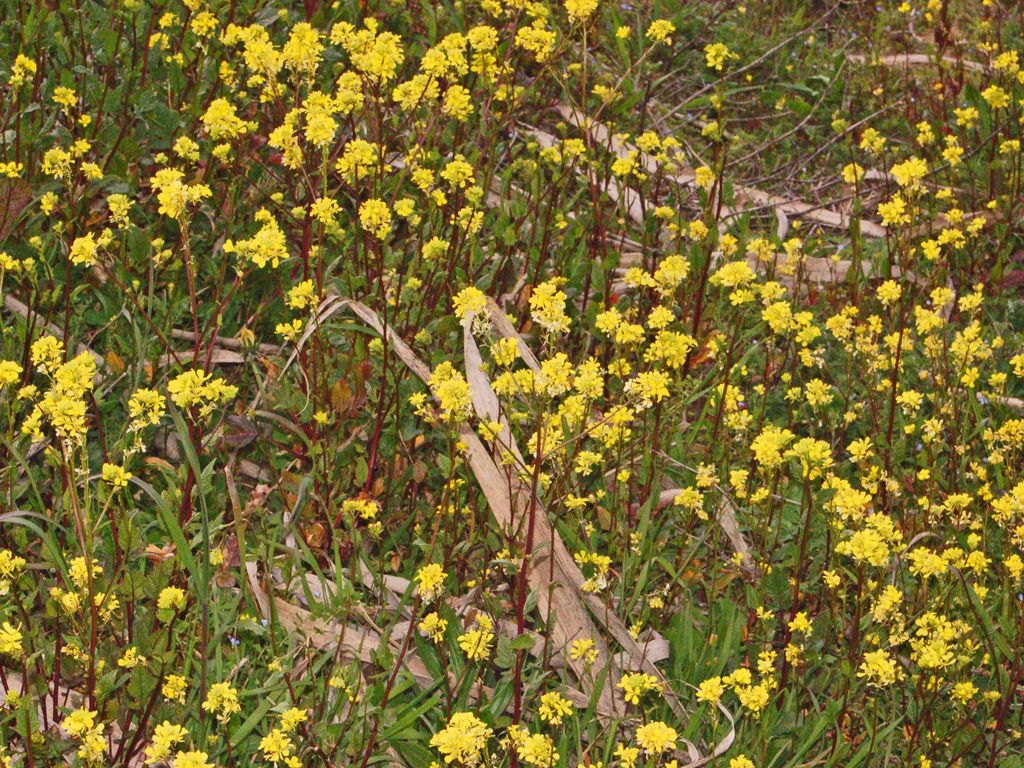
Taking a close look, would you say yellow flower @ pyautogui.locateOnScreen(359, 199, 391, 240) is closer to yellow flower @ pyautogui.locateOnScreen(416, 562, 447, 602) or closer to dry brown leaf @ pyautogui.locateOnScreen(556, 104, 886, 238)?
yellow flower @ pyautogui.locateOnScreen(416, 562, 447, 602)

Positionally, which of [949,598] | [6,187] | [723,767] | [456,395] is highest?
[6,187]

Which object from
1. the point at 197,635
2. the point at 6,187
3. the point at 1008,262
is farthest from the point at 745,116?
the point at 197,635

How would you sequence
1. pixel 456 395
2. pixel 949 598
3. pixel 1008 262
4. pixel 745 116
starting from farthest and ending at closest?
pixel 745 116 → pixel 1008 262 → pixel 949 598 → pixel 456 395

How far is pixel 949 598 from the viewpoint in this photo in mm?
3412

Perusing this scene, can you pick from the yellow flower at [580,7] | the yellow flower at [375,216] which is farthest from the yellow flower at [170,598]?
the yellow flower at [580,7]

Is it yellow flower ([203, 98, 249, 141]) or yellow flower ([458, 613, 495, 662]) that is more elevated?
yellow flower ([203, 98, 249, 141])

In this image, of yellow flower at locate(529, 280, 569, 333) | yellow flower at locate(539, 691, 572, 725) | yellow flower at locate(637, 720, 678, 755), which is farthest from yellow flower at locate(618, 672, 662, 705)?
yellow flower at locate(529, 280, 569, 333)

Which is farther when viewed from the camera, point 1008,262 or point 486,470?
point 1008,262

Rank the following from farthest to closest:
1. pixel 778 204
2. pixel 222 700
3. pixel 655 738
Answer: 1. pixel 778 204
2. pixel 222 700
3. pixel 655 738

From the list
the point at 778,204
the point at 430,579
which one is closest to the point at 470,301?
the point at 430,579

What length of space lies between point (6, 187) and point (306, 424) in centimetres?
129

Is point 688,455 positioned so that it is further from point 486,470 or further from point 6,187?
point 6,187

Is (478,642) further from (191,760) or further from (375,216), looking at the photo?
Answer: (375,216)

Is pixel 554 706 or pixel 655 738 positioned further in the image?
pixel 554 706
